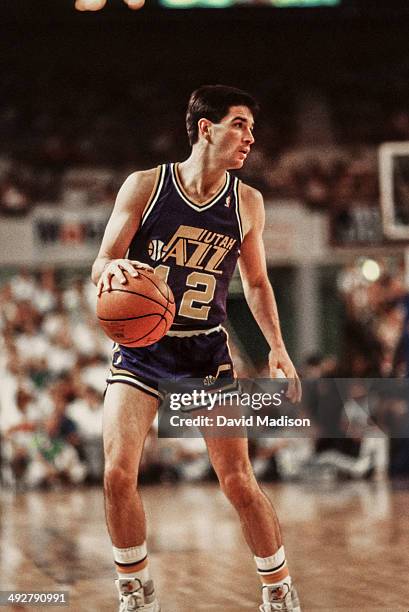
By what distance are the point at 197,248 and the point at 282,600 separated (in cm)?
123

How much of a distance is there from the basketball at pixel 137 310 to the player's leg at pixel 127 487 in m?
0.20

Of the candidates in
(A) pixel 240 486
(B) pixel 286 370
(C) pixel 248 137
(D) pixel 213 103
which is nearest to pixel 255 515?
(A) pixel 240 486

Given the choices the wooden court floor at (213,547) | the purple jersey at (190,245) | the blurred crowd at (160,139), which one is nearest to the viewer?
the purple jersey at (190,245)

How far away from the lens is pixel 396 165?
→ 487cm

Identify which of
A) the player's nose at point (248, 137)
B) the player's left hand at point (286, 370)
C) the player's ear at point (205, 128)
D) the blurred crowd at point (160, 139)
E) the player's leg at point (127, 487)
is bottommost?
the player's leg at point (127, 487)

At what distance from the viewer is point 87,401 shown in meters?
7.83

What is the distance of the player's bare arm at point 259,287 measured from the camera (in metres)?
3.91

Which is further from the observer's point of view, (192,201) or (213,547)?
(213,547)

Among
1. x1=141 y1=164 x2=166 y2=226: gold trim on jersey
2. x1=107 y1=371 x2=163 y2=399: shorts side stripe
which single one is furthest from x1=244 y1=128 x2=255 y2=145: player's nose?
x1=107 y1=371 x2=163 y2=399: shorts side stripe

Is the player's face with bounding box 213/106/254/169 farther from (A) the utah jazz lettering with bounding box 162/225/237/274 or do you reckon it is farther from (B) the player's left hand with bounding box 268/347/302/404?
(B) the player's left hand with bounding box 268/347/302/404

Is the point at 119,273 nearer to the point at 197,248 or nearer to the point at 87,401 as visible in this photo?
the point at 197,248

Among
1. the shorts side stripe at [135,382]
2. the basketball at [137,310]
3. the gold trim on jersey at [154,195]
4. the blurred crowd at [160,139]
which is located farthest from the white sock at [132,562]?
the blurred crowd at [160,139]

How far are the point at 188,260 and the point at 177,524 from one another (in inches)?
121

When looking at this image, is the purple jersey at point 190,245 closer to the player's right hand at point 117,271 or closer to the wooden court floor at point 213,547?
the player's right hand at point 117,271
